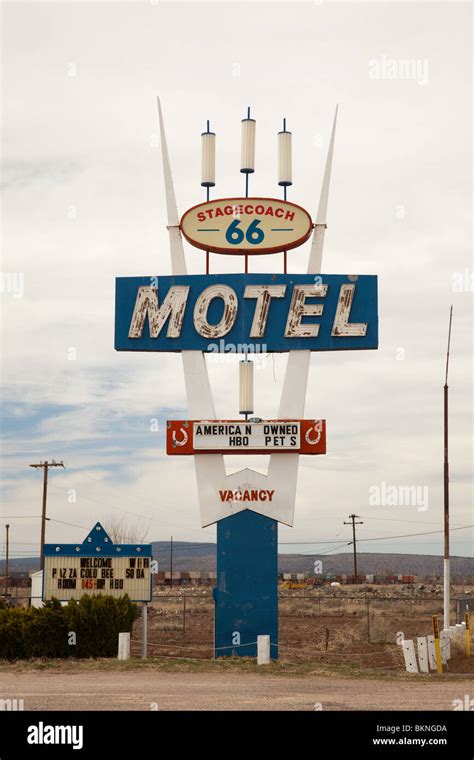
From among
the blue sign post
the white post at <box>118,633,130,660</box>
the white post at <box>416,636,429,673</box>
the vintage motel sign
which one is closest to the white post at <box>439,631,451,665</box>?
the white post at <box>416,636,429,673</box>

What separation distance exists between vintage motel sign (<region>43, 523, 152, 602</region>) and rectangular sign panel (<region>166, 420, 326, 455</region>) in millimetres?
2794

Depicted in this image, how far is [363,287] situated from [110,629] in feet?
35.2

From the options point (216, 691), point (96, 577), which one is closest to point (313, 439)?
point (96, 577)

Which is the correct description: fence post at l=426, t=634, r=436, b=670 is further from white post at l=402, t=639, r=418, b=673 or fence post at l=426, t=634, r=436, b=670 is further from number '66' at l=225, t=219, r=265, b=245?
number '66' at l=225, t=219, r=265, b=245

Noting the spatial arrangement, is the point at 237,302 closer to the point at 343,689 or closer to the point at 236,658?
the point at 236,658

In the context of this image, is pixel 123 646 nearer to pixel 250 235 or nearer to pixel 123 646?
pixel 123 646

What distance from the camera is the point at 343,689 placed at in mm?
18438

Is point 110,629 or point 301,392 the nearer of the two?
point 110,629

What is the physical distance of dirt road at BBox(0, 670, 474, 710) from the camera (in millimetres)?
15820

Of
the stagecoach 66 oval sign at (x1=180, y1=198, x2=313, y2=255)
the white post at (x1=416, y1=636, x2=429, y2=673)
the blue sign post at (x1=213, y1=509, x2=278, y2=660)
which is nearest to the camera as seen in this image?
the white post at (x1=416, y1=636, x2=429, y2=673)

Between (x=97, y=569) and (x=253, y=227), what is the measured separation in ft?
31.9

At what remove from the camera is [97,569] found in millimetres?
25219
